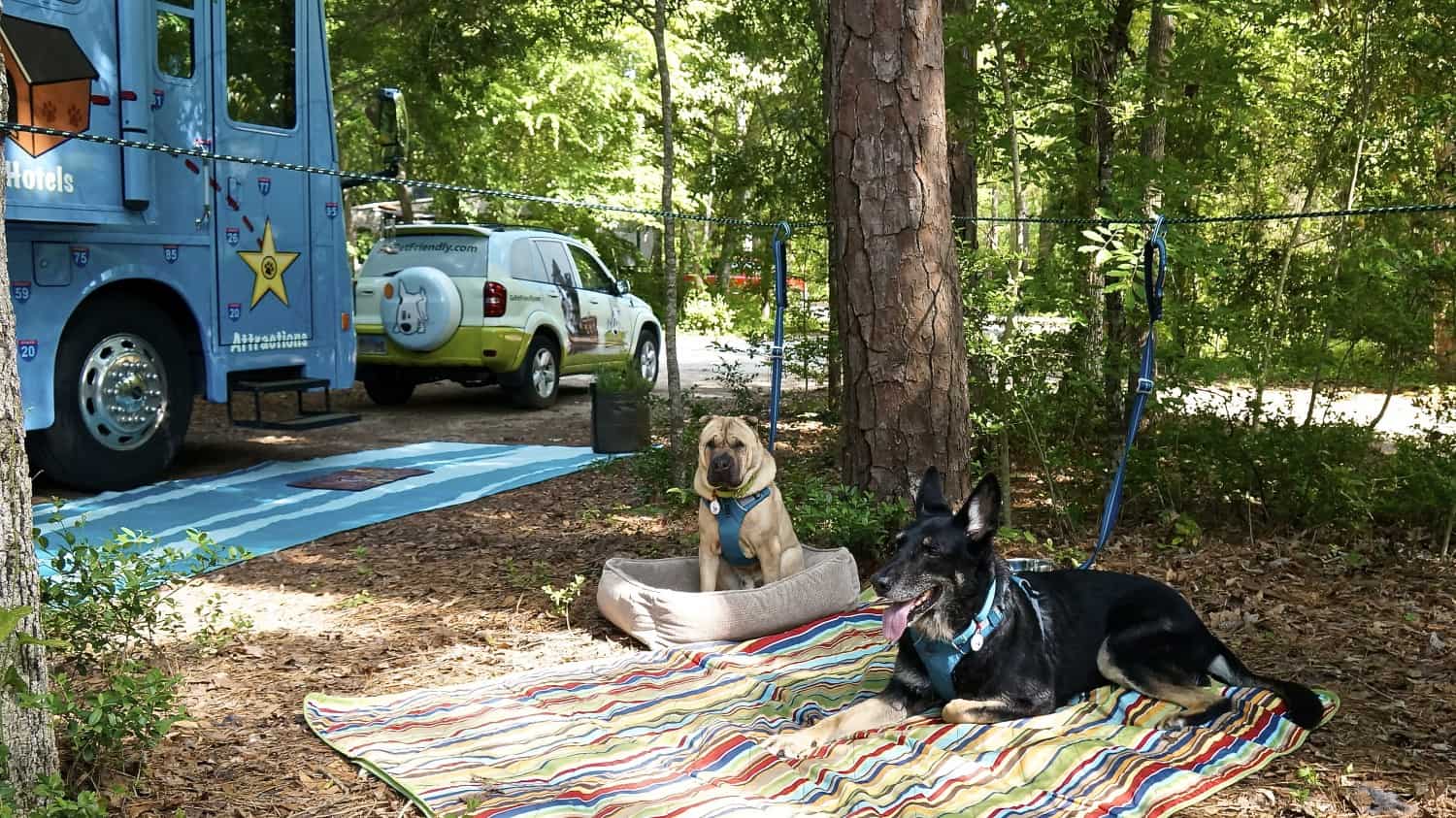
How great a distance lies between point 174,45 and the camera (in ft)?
27.7

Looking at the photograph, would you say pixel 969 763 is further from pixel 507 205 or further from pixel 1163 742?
pixel 507 205

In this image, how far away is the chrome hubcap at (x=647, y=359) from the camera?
16750 mm

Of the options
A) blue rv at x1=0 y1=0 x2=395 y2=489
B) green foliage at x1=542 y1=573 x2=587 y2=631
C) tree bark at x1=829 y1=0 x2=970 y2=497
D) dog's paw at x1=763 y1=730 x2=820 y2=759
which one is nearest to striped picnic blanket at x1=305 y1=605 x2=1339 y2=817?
dog's paw at x1=763 y1=730 x2=820 y2=759

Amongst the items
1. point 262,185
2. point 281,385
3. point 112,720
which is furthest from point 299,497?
point 112,720

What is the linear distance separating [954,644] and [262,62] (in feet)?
25.1

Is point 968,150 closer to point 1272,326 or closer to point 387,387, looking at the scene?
point 1272,326

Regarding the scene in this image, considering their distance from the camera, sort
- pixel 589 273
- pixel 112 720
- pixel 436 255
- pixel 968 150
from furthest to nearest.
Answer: pixel 589 273 → pixel 436 255 → pixel 968 150 → pixel 112 720

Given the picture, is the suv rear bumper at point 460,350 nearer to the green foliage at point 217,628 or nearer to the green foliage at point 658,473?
the green foliage at point 658,473

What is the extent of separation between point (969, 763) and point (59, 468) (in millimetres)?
6791

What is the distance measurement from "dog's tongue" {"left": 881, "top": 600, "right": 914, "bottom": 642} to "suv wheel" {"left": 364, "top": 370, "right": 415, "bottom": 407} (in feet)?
36.9

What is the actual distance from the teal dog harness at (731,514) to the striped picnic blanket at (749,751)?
2.41ft

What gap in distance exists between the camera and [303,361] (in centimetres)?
972

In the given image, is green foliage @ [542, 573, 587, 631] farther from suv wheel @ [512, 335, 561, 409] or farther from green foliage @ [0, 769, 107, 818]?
suv wheel @ [512, 335, 561, 409]

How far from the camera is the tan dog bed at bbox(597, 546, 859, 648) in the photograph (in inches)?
206
